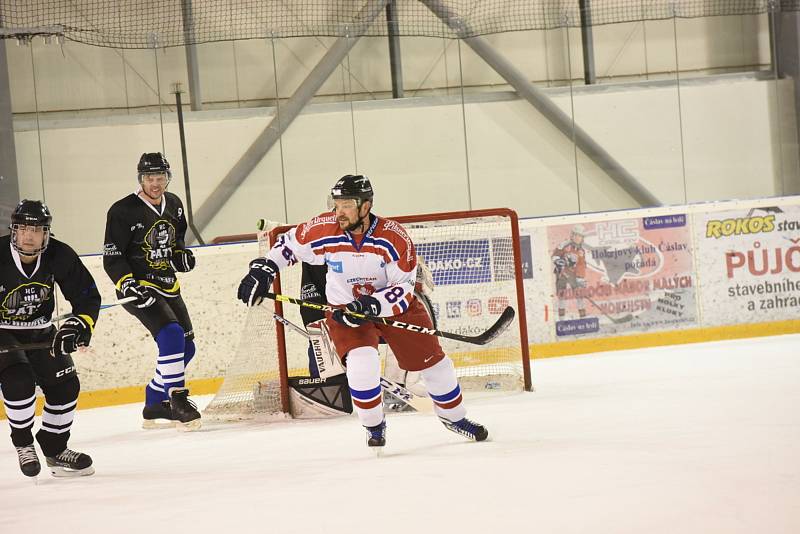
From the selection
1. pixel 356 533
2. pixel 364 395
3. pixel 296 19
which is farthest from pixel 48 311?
pixel 296 19

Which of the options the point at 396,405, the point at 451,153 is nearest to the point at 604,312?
the point at 451,153

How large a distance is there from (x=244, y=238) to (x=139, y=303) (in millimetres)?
2076

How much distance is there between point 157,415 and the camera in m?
4.62

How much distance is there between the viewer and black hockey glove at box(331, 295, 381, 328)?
11.1 ft

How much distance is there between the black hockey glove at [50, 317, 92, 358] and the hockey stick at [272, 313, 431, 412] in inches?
46.4

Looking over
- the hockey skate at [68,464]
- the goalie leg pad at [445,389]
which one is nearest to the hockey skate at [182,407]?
the hockey skate at [68,464]

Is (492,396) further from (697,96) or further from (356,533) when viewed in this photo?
(697,96)

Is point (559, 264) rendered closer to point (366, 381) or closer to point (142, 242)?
point (142, 242)

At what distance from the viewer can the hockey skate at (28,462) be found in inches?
135

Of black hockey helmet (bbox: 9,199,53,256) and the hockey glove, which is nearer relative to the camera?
black hockey helmet (bbox: 9,199,53,256)

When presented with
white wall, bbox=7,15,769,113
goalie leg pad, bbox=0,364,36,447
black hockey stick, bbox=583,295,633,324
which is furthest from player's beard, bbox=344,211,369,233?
white wall, bbox=7,15,769,113

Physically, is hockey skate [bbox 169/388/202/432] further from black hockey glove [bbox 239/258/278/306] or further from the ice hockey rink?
black hockey glove [bbox 239/258/278/306]

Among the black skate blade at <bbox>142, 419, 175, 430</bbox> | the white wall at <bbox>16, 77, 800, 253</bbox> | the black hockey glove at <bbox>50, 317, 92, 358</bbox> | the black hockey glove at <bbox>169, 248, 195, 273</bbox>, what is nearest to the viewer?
the black hockey glove at <bbox>50, 317, 92, 358</bbox>

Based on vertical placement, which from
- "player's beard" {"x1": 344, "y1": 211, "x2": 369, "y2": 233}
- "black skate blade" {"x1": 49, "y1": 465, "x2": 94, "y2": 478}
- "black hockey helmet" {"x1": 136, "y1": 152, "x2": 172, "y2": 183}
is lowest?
"black skate blade" {"x1": 49, "y1": 465, "x2": 94, "y2": 478}
